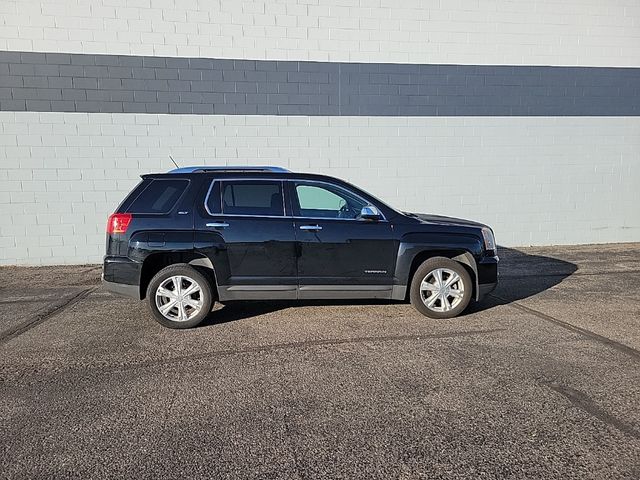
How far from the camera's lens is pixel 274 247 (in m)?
5.08

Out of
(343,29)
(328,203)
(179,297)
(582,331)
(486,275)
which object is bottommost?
(582,331)

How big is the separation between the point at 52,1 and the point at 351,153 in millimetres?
6526

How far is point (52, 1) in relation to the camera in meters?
8.41

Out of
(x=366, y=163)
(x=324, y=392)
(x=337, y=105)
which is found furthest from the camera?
(x=366, y=163)

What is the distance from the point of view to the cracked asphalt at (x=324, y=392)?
8.63 feet

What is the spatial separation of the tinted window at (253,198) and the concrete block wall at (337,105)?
14.6 feet

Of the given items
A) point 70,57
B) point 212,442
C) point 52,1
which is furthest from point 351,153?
point 212,442

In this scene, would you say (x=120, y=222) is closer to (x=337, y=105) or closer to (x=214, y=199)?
(x=214, y=199)

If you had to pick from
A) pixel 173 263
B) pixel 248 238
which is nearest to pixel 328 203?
pixel 248 238

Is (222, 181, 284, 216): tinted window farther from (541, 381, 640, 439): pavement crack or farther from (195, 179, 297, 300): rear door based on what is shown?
(541, 381, 640, 439): pavement crack

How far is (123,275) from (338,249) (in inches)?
97.4

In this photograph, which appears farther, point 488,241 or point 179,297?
point 488,241

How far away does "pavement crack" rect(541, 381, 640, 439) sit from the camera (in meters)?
2.92

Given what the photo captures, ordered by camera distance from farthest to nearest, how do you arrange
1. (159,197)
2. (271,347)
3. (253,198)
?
(253,198)
(159,197)
(271,347)
